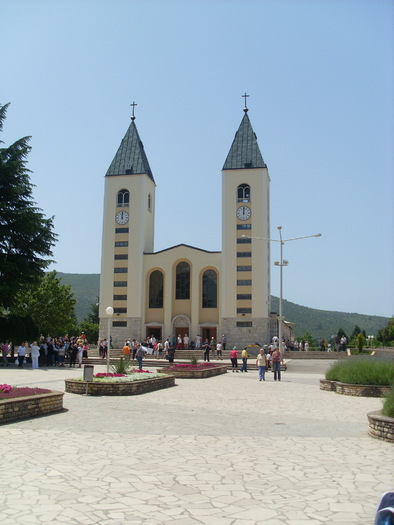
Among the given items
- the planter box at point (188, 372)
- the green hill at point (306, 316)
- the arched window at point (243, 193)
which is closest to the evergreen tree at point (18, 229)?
the planter box at point (188, 372)

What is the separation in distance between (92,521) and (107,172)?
5404cm

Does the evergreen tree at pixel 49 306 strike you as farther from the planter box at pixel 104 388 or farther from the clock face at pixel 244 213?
the planter box at pixel 104 388

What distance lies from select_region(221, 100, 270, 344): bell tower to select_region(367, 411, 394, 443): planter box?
40202 mm

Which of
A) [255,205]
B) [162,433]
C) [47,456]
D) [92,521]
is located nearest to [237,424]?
[162,433]

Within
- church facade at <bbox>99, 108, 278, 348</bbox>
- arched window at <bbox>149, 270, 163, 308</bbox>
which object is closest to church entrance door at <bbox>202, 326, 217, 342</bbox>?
church facade at <bbox>99, 108, 278, 348</bbox>

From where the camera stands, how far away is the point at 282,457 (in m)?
7.76

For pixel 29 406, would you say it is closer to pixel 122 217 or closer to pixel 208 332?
pixel 208 332

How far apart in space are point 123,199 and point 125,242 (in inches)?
192

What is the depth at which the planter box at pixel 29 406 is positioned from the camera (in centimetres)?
1051

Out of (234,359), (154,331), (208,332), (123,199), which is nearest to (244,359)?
(234,359)

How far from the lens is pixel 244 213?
2063 inches

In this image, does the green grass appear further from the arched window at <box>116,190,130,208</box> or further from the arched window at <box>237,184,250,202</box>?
the arched window at <box>116,190,130,208</box>

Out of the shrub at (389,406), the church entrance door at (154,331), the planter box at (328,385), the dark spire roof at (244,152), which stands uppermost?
the dark spire roof at (244,152)

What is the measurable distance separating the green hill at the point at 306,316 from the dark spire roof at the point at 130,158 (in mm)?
86823
